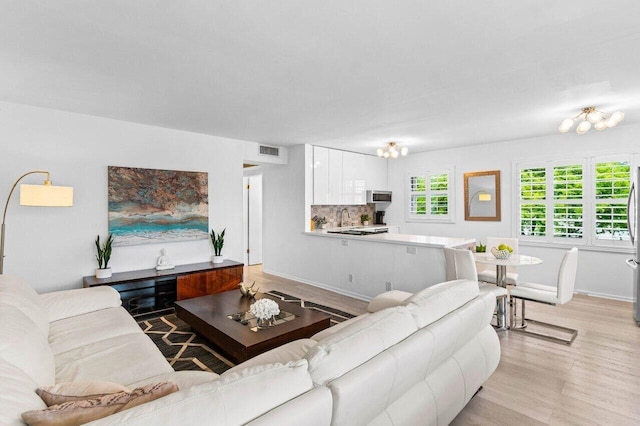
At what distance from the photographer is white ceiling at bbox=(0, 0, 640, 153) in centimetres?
196

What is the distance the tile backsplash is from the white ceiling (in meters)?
2.70

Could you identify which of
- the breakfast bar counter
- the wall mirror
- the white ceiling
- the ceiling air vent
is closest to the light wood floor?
the breakfast bar counter

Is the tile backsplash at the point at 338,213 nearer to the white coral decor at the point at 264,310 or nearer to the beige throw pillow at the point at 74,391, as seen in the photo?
the white coral decor at the point at 264,310

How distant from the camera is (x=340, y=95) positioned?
11.2 ft

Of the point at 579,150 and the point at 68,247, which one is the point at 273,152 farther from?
the point at 579,150

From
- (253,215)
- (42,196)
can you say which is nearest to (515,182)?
(253,215)

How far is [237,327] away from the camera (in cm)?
288

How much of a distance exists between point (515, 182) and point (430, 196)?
1.63 metres

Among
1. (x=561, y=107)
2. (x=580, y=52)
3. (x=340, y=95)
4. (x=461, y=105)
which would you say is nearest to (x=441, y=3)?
(x=580, y=52)

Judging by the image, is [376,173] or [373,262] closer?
[373,262]

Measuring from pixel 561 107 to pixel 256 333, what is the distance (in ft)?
13.5

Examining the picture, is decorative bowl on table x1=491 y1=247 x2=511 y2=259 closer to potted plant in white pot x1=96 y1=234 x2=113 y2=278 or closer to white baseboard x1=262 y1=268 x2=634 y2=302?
white baseboard x1=262 y1=268 x2=634 y2=302

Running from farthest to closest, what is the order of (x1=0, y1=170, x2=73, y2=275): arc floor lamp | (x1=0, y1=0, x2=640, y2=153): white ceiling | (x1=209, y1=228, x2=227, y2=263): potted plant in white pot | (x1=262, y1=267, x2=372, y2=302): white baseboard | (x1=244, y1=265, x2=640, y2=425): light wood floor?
(x1=209, y1=228, x2=227, y2=263): potted plant in white pot
(x1=262, y1=267, x2=372, y2=302): white baseboard
(x1=0, y1=170, x2=73, y2=275): arc floor lamp
(x1=244, y1=265, x2=640, y2=425): light wood floor
(x1=0, y1=0, x2=640, y2=153): white ceiling

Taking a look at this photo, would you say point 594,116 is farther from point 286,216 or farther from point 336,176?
point 286,216
